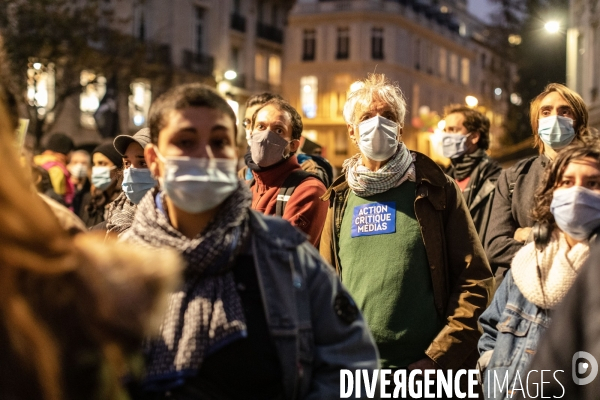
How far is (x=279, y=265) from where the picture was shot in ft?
10.8

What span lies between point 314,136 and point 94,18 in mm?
39059

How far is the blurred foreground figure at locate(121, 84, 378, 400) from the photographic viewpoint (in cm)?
312

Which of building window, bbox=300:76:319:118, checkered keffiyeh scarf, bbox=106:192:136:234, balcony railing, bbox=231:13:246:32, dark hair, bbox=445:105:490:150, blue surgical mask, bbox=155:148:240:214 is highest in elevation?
balcony railing, bbox=231:13:246:32

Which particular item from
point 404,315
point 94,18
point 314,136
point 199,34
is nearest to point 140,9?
point 199,34

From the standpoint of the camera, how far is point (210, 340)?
10.2ft

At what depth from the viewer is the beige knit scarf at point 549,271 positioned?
4219 mm

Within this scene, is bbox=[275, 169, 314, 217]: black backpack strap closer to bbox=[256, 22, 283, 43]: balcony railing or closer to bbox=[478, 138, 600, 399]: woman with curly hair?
bbox=[478, 138, 600, 399]: woman with curly hair

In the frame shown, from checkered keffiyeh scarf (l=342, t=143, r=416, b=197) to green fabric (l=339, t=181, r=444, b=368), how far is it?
146 mm

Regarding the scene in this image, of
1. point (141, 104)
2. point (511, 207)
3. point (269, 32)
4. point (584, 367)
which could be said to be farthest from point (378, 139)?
point (269, 32)

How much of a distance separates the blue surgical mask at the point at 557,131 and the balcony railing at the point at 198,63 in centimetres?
4365

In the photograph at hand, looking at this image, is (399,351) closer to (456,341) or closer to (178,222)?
(456,341)

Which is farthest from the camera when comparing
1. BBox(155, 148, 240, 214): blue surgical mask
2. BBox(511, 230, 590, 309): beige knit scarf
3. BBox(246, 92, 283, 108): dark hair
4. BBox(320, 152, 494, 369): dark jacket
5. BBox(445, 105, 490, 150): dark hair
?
BBox(445, 105, 490, 150): dark hair

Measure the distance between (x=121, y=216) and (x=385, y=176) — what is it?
5.05 ft

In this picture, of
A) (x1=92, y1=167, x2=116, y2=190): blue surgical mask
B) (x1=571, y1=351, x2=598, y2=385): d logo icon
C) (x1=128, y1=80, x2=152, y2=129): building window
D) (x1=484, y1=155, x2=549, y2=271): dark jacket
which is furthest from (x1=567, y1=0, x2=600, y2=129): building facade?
(x1=571, y1=351, x2=598, y2=385): d logo icon
